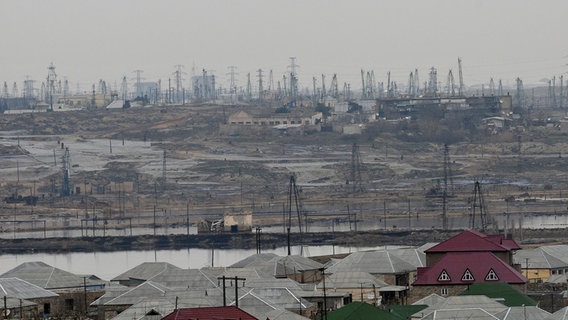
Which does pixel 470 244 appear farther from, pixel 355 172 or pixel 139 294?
pixel 355 172

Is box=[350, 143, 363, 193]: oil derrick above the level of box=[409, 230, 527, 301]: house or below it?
below

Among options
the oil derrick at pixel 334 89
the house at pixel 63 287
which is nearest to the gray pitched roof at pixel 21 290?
the house at pixel 63 287

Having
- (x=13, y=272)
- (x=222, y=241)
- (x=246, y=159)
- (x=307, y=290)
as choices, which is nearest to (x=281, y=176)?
(x=246, y=159)

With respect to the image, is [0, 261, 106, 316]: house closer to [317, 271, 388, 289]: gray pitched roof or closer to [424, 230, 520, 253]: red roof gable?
[317, 271, 388, 289]: gray pitched roof

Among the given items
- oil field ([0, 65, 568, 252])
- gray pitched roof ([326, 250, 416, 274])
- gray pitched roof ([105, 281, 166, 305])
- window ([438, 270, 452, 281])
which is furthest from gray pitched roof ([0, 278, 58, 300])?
oil field ([0, 65, 568, 252])

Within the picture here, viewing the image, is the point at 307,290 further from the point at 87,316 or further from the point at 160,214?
the point at 160,214

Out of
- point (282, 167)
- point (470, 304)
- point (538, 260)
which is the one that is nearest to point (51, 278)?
point (538, 260)
